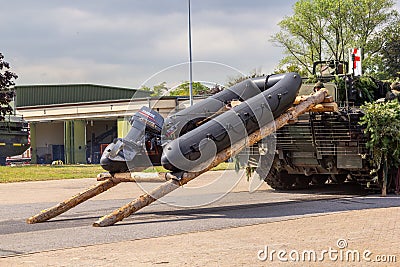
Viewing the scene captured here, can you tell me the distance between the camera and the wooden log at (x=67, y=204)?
12.2 meters

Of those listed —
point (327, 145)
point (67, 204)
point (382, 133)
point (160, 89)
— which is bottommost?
point (67, 204)

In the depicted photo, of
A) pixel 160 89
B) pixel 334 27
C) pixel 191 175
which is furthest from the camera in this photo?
pixel 334 27

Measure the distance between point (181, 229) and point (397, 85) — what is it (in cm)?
877

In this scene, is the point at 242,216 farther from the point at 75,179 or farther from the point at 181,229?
the point at 75,179

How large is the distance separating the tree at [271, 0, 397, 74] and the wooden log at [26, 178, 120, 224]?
39.9m

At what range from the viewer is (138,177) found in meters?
12.5

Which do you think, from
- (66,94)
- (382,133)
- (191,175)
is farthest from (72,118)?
(191,175)

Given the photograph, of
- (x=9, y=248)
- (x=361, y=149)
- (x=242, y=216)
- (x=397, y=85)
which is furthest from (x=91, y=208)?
(x=397, y=85)

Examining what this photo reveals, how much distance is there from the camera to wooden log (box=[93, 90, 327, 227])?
11.5 meters

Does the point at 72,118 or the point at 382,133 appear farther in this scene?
the point at 72,118

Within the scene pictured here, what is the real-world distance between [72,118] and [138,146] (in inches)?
1390

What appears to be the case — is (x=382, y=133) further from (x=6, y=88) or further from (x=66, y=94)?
(x=66, y=94)

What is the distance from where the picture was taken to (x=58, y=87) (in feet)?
184

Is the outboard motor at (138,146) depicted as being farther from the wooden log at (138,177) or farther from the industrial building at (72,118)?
the industrial building at (72,118)
